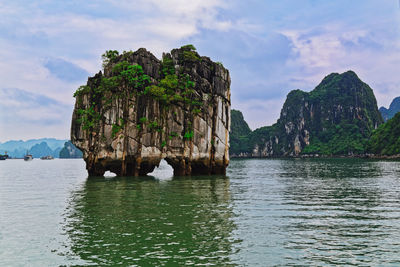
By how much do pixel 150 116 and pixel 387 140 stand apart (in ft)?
403

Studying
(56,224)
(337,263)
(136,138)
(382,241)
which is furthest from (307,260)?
(136,138)

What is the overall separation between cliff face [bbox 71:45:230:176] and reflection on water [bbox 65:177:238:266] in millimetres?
20474

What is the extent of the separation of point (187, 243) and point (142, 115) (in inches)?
1297

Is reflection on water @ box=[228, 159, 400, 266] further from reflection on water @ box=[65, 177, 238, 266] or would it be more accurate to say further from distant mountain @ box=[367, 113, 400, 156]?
distant mountain @ box=[367, 113, 400, 156]

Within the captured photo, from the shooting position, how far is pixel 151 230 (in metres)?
13.8

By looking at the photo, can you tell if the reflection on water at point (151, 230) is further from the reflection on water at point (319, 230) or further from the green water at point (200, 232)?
the reflection on water at point (319, 230)

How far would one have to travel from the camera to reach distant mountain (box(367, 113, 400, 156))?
124469 mm

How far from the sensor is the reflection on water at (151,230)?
1052 cm

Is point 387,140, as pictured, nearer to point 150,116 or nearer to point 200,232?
point 150,116

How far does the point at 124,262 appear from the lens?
9992 millimetres

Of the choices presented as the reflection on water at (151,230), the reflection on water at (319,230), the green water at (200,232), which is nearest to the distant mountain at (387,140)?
the reflection on water at (319,230)

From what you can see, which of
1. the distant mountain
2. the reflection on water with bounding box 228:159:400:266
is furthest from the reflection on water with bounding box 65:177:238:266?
the distant mountain

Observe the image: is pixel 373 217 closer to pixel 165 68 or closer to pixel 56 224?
pixel 56 224

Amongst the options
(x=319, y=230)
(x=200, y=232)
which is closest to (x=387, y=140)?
(x=319, y=230)
